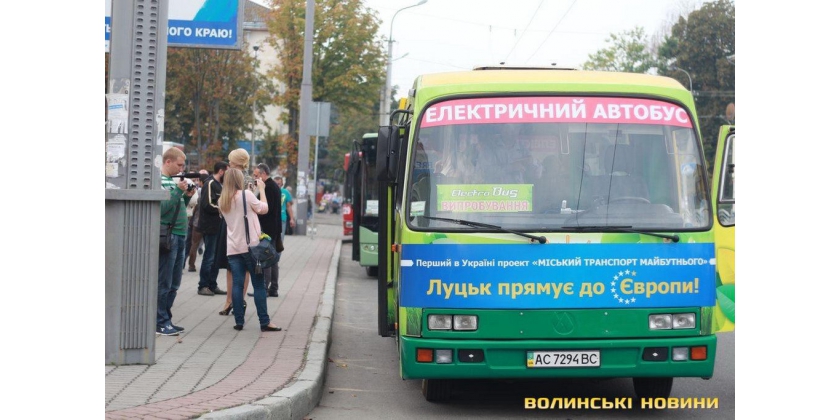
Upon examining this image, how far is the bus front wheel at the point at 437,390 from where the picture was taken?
7395mm

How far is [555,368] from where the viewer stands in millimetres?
6742

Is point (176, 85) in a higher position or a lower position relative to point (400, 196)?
higher

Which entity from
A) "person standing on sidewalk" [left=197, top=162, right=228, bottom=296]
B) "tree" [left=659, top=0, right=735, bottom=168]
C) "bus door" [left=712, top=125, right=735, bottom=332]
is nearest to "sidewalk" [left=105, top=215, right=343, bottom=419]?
"person standing on sidewalk" [left=197, top=162, right=228, bottom=296]

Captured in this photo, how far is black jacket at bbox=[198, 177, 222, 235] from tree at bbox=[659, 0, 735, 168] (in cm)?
3921

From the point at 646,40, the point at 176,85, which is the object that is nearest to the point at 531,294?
A: the point at 176,85

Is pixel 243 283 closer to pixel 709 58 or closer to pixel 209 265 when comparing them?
pixel 209 265

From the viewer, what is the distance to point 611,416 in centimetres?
721

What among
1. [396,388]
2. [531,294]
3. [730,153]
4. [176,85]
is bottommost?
[396,388]

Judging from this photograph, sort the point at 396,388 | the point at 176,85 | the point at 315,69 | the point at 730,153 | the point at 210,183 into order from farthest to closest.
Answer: the point at 315,69 → the point at 176,85 → the point at 210,183 → the point at 396,388 → the point at 730,153

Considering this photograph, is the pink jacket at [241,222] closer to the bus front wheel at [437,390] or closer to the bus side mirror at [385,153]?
the bus side mirror at [385,153]

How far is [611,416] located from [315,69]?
33.0 metres

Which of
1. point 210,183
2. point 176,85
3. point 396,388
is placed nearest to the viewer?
point 396,388

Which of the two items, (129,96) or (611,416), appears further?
(129,96)

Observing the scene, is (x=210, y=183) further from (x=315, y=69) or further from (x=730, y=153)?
(x=315, y=69)
